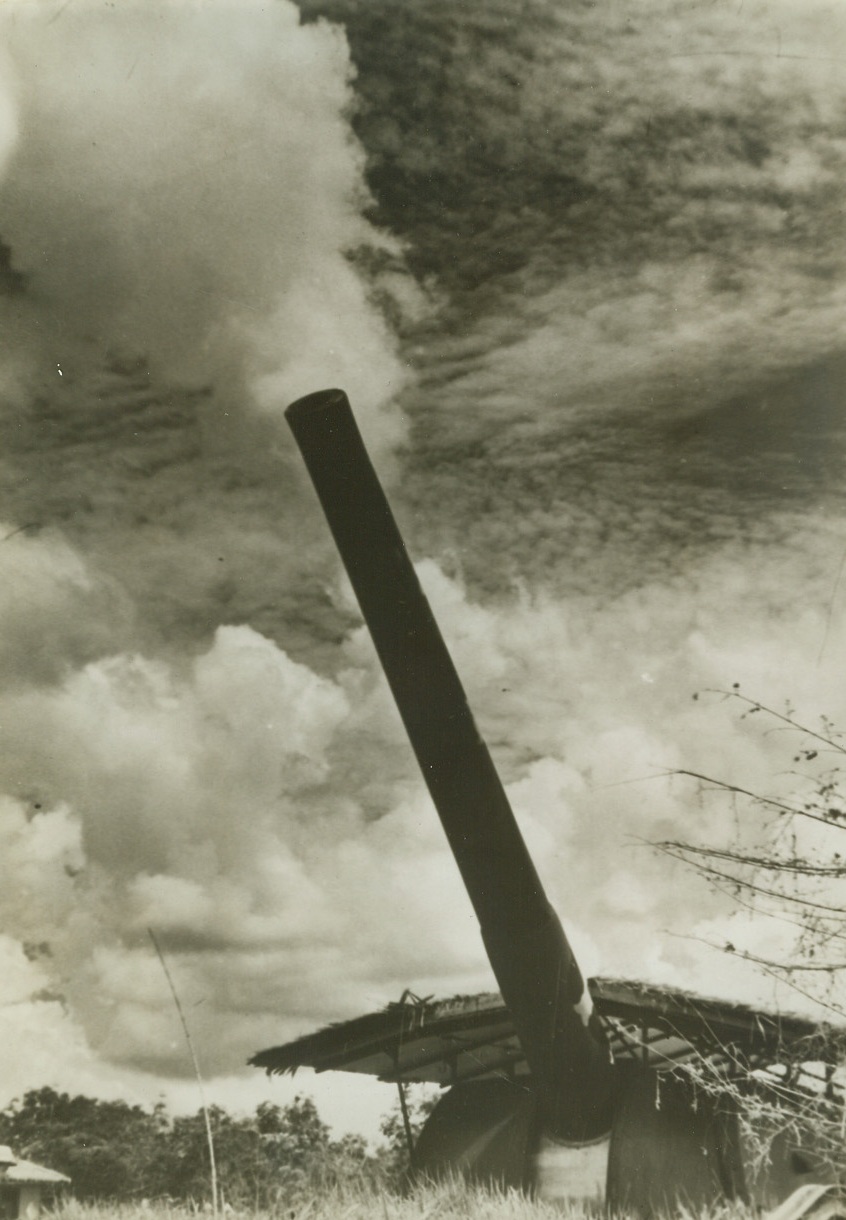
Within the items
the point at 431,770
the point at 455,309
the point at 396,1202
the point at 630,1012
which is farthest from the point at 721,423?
the point at 396,1202

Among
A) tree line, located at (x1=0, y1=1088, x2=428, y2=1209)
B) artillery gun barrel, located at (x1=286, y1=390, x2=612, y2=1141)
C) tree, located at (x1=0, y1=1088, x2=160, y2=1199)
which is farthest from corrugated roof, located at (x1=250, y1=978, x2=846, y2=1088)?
tree, located at (x1=0, y1=1088, x2=160, y2=1199)

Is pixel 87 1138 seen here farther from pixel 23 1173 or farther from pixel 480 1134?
pixel 480 1134

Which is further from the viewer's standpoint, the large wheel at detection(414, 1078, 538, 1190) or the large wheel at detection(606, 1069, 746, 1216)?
the large wheel at detection(414, 1078, 538, 1190)

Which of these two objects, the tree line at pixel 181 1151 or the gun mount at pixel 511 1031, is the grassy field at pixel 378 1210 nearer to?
the tree line at pixel 181 1151

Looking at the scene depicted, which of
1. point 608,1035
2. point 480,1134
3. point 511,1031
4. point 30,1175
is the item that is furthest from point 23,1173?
point 608,1035

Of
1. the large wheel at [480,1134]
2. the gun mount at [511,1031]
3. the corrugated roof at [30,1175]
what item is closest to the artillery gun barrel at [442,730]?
the gun mount at [511,1031]

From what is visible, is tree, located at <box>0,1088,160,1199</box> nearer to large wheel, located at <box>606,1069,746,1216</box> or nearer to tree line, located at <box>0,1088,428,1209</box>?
tree line, located at <box>0,1088,428,1209</box>

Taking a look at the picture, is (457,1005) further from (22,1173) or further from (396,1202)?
(22,1173)
